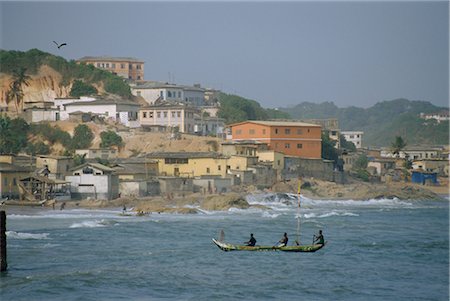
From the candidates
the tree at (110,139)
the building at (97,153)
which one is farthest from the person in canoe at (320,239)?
the tree at (110,139)

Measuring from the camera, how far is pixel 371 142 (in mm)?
199000

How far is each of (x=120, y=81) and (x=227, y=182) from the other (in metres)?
35.7

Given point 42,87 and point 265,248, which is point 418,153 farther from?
point 265,248

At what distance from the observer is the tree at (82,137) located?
8225 cm

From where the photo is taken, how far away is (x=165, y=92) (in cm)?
10394

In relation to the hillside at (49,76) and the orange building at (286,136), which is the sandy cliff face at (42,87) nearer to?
the hillside at (49,76)

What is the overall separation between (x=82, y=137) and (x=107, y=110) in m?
6.73

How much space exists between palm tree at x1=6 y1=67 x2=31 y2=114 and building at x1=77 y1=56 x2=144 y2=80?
802 inches

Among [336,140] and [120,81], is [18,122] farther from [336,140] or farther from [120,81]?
[336,140]

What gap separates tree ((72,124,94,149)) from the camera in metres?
82.2

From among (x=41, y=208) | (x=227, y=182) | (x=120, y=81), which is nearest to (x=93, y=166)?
(x=41, y=208)

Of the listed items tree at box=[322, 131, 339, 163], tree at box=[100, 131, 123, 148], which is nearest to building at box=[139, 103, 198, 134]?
tree at box=[100, 131, 123, 148]

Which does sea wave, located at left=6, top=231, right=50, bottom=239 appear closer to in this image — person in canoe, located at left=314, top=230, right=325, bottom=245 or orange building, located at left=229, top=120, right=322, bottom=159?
person in canoe, located at left=314, top=230, right=325, bottom=245

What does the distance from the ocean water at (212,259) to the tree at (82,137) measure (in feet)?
80.8
